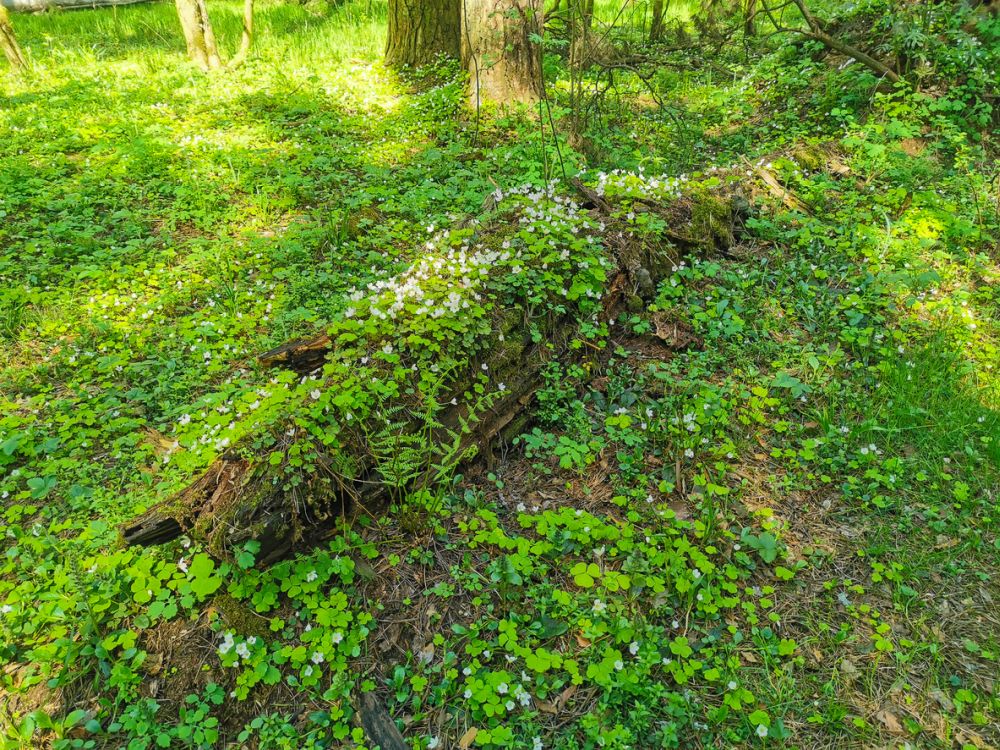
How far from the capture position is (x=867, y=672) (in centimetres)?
268

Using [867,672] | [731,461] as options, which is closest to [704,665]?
[867,672]

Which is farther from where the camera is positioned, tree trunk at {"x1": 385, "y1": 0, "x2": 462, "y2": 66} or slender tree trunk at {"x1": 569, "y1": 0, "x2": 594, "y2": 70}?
tree trunk at {"x1": 385, "y1": 0, "x2": 462, "y2": 66}

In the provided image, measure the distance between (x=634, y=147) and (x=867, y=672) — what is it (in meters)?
5.77

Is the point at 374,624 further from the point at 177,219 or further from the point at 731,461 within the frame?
the point at 177,219

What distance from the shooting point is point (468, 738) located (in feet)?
8.05

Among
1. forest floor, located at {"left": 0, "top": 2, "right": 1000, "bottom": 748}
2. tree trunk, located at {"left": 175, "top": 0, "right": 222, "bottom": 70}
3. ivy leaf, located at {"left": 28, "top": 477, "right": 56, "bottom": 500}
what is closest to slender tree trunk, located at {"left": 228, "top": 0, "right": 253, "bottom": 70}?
tree trunk, located at {"left": 175, "top": 0, "right": 222, "bottom": 70}

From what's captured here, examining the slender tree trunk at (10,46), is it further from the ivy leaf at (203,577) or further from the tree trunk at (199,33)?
the ivy leaf at (203,577)

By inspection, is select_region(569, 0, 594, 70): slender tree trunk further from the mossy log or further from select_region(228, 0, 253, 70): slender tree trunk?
select_region(228, 0, 253, 70): slender tree trunk

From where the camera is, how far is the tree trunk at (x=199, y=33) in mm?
8969

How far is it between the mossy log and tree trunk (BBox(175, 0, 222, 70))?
808cm

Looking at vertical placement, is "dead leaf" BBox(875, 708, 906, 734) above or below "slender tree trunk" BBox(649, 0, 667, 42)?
below

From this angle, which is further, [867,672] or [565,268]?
[565,268]

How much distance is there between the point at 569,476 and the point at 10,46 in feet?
37.5

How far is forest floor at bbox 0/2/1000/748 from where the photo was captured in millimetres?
2576
